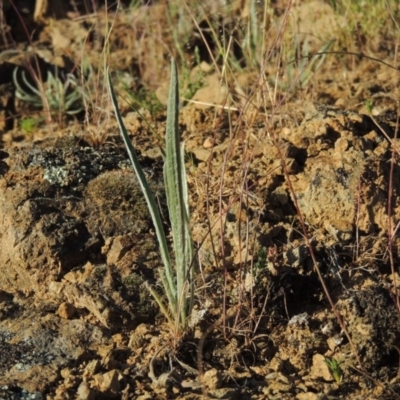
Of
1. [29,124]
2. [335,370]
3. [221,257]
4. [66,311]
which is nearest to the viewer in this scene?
[335,370]

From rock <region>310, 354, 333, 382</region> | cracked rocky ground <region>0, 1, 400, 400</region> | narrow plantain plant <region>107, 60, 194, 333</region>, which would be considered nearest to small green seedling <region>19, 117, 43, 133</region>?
cracked rocky ground <region>0, 1, 400, 400</region>

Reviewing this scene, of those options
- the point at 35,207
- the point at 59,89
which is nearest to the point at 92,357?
the point at 35,207

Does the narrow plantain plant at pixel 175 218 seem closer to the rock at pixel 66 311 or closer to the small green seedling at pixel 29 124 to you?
the rock at pixel 66 311

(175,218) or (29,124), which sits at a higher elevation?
(175,218)

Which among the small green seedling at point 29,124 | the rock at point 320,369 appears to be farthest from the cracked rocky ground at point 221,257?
the small green seedling at point 29,124

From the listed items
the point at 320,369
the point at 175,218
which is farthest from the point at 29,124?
the point at 320,369

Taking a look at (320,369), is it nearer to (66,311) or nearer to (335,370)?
(335,370)

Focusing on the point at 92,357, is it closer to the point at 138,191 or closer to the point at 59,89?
the point at 138,191

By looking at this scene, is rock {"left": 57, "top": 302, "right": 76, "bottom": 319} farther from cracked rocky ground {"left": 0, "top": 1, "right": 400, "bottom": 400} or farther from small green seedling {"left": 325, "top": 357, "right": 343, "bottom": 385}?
small green seedling {"left": 325, "top": 357, "right": 343, "bottom": 385}
